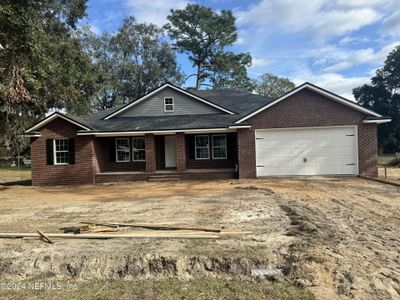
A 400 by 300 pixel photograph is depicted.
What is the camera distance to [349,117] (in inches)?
701

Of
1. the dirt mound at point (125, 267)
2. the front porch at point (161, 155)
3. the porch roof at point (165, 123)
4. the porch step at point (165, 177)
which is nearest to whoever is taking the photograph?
the dirt mound at point (125, 267)

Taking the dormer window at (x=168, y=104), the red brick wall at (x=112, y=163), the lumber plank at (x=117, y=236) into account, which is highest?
the dormer window at (x=168, y=104)

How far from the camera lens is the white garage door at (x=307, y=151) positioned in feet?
59.0

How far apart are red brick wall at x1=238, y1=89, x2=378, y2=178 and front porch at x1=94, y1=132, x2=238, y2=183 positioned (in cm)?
183

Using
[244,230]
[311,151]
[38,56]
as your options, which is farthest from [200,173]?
[244,230]

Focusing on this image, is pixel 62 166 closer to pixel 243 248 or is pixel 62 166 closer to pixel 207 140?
pixel 207 140

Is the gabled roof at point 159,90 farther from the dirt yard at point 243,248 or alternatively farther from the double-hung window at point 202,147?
the dirt yard at point 243,248

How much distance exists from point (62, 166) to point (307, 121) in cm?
1316

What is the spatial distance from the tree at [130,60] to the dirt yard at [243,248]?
3418cm

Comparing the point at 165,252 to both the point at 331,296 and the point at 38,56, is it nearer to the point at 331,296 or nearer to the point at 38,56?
the point at 331,296

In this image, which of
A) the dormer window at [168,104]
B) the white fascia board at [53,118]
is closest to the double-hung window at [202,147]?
the dormer window at [168,104]

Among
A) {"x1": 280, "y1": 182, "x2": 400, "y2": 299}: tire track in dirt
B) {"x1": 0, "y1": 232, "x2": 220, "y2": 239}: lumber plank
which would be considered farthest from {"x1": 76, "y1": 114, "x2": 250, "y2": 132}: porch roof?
{"x1": 0, "y1": 232, "x2": 220, "y2": 239}: lumber plank

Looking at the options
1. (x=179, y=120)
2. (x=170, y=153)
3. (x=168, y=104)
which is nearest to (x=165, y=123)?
(x=179, y=120)

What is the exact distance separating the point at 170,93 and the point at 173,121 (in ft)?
7.38
